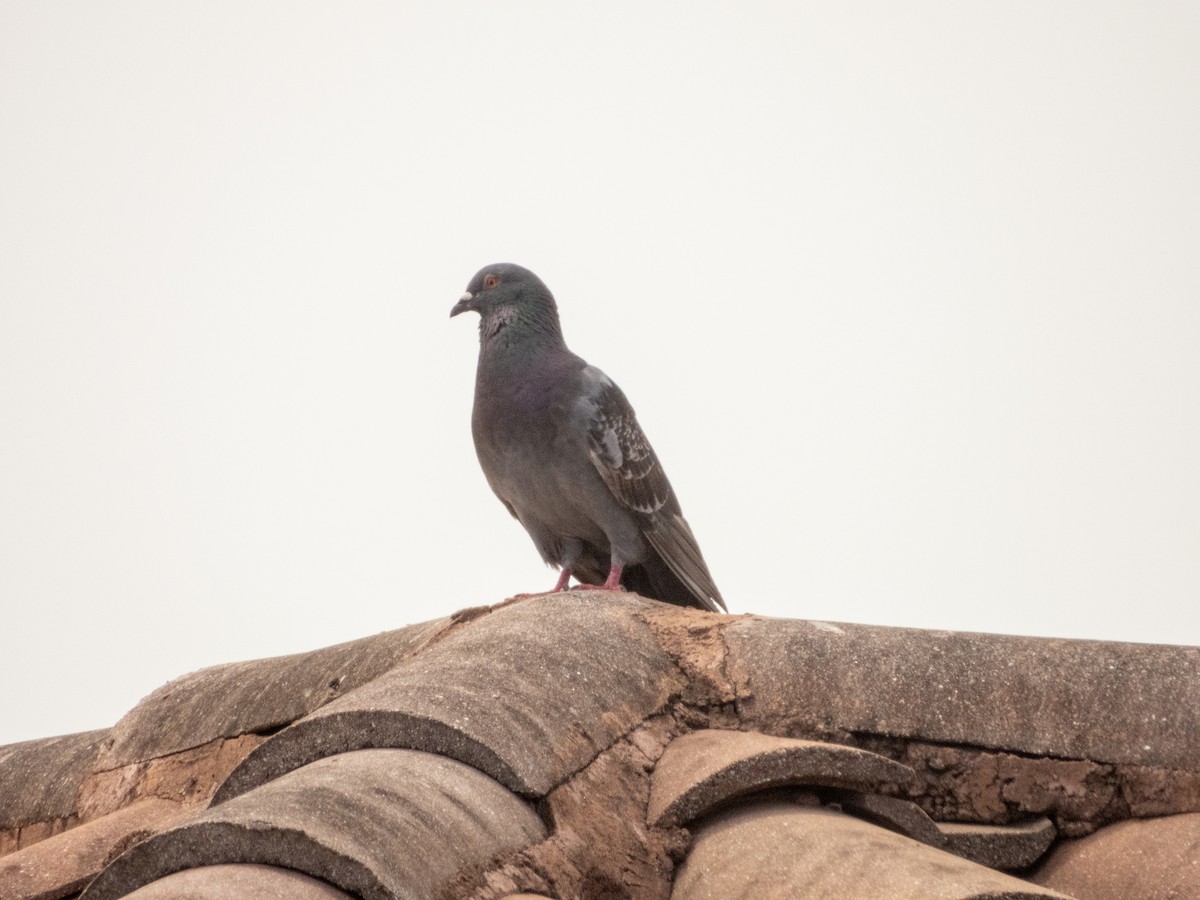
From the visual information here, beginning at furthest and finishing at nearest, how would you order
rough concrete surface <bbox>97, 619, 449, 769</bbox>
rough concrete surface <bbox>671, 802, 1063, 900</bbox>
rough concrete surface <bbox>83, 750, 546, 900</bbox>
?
1. rough concrete surface <bbox>97, 619, 449, 769</bbox>
2. rough concrete surface <bbox>671, 802, 1063, 900</bbox>
3. rough concrete surface <bbox>83, 750, 546, 900</bbox>

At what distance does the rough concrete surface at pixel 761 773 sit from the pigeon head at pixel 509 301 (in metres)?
3.60

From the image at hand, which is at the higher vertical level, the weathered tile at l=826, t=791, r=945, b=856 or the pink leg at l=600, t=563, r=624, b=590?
the pink leg at l=600, t=563, r=624, b=590

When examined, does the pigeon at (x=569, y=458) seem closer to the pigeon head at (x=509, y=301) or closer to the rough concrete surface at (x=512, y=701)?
the pigeon head at (x=509, y=301)

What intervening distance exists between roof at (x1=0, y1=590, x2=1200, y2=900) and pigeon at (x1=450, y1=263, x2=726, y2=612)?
5.61 ft

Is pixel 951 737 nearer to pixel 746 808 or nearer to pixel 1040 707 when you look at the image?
pixel 1040 707

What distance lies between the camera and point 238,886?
2.37 m

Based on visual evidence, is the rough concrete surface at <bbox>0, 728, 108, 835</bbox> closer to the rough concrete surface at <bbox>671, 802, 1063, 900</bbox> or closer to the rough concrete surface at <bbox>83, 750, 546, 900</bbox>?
the rough concrete surface at <bbox>83, 750, 546, 900</bbox>

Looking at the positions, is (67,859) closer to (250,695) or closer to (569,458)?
(250,695)

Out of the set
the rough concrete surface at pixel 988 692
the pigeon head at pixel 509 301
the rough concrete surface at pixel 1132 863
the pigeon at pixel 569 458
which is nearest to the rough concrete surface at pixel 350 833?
the rough concrete surface at pixel 988 692

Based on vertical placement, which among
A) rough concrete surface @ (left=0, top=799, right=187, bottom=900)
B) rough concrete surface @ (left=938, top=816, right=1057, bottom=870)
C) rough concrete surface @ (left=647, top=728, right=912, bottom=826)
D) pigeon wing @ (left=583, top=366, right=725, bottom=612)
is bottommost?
rough concrete surface @ (left=0, top=799, right=187, bottom=900)

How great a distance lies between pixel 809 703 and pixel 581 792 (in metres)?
0.92

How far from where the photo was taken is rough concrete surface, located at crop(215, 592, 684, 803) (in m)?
3.17

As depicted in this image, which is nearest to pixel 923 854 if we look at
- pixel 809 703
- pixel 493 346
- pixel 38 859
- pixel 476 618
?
pixel 809 703

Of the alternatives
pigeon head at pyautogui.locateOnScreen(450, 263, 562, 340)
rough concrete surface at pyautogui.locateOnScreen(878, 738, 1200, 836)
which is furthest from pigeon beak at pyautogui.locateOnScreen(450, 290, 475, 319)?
rough concrete surface at pyautogui.locateOnScreen(878, 738, 1200, 836)
